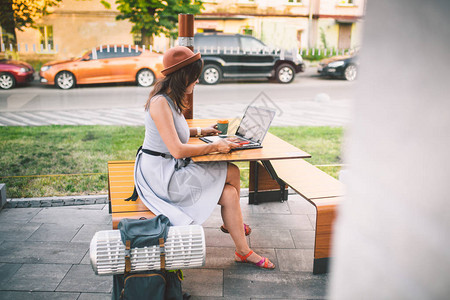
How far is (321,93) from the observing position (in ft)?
37.0

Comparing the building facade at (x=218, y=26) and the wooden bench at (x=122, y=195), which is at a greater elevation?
the building facade at (x=218, y=26)

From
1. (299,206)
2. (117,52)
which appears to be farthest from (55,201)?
(117,52)

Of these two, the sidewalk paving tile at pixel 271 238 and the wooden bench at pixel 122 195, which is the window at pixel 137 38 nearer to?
the wooden bench at pixel 122 195

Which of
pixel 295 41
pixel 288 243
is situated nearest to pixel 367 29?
pixel 288 243

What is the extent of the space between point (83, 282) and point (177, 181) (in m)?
0.91

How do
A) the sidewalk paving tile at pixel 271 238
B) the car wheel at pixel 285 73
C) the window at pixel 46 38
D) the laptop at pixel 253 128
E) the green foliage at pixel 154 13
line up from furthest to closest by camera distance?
the car wheel at pixel 285 73 < the green foliage at pixel 154 13 < the window at pixel 46 38 < the sidewalk paving tile at pixel 271 238 < the laptop at pixel 253 128

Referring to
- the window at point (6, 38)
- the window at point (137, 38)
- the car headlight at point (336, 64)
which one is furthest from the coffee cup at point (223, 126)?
the car headlight at point (336, 64)

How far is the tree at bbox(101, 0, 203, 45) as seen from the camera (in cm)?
1026

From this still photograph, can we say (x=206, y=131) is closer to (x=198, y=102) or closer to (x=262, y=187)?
(x=262, y=187)

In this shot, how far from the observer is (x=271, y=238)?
3.34 metres

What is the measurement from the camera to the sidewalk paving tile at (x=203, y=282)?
2.59m

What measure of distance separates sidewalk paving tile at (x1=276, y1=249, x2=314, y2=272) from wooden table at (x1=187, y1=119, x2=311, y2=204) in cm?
56

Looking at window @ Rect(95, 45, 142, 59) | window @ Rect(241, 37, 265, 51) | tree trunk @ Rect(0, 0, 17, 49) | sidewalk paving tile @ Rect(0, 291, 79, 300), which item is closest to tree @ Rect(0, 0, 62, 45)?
tree trunk @ Rect(0, 0, 17, 49)

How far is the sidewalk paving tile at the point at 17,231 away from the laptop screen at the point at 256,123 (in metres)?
1.91
